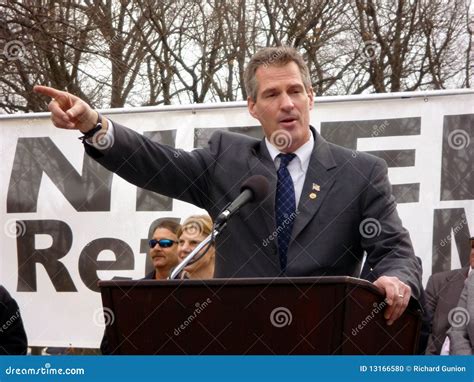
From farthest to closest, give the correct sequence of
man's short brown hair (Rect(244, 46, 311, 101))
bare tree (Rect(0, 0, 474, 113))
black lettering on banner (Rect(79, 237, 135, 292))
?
bare tree (Rect(0, 0, 474, 113)) → black lettering on banner (Rect(79, 237, 135, 292)) → man's short brown hair (Rect(244, 46, 311, 101))

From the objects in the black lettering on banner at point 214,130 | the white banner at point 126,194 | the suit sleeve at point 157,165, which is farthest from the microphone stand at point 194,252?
the black lettering on banner at point 214,130

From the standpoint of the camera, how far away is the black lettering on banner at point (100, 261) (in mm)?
6754

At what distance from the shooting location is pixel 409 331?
2.78 metres

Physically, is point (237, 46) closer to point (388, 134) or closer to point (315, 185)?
point (388, 134)

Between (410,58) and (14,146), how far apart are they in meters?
6.69

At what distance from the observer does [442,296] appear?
5.99m

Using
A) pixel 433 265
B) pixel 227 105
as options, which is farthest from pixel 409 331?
pixel 227 105

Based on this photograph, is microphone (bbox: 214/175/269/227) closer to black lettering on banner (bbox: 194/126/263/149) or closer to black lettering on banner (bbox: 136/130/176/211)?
black lettering on banner (bbox: 194/126/263/149)

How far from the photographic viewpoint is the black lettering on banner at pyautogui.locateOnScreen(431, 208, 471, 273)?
6133mm

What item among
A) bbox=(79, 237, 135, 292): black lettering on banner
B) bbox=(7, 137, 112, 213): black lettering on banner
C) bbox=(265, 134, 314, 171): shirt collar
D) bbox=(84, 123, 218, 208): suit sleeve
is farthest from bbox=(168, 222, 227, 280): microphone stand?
bbox=(7, 137, 112, 213): black lettering on banner

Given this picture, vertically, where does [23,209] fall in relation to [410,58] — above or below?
below

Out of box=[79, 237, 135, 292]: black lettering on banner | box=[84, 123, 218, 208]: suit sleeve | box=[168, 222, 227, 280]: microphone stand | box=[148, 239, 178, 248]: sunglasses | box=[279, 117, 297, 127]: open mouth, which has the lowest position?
box=[79, 237, 135, 292]: black lettering on banner

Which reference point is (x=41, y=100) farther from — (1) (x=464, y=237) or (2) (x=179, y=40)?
(1) (x=464, y=237)

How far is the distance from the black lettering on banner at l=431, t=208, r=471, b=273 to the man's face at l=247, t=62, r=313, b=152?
2.87 m
